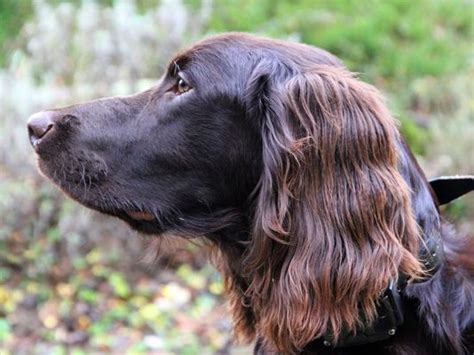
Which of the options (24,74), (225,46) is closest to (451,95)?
(24,74)

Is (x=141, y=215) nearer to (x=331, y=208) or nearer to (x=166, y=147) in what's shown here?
(x=166, y=147)

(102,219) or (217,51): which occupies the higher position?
(217,51)

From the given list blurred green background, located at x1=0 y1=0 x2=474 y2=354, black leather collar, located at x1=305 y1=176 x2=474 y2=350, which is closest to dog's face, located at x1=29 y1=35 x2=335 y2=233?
black leather collar, located at x1=305 y1=176 x2=474 y2=350

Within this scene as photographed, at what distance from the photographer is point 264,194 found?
221 cm

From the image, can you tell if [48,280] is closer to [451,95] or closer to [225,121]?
[225,121]

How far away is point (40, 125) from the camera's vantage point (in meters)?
2.42

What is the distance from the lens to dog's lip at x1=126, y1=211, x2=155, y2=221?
239 centimetres

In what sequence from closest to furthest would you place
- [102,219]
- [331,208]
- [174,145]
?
[331,208], [174,145], [102,219]

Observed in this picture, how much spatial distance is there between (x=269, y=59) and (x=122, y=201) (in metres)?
0.61

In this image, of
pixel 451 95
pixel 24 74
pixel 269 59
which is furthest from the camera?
pixel 451 95

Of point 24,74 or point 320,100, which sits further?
point 24,74

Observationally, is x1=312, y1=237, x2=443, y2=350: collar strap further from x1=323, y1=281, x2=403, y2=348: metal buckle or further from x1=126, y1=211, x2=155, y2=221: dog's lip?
x1=126, y1=211, x2=155, y2=221: dog's lip

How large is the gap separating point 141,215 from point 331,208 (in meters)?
0.63

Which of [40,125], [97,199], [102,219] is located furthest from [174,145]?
[102,219]
